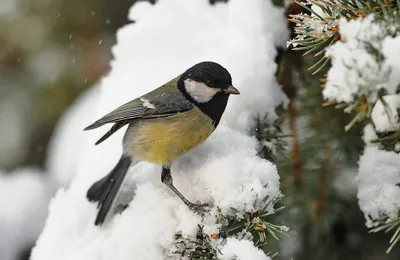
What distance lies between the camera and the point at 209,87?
1.62 metres

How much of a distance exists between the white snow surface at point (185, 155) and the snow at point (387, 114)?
0.37m

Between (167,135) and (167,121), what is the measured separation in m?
0.06

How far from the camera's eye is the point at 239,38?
177 centimetres

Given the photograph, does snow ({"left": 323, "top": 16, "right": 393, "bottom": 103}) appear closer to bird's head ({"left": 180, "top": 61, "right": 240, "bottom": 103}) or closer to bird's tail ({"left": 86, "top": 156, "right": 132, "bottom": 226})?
bird's head ({"left": 180, "top": 61, "right": 240, "bottom": 103})

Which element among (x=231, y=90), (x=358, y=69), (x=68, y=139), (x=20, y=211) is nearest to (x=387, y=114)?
(x=358, y=69)

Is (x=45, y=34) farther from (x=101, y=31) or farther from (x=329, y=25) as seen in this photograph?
(x=329, y=25)

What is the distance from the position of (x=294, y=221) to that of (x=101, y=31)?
6.59ft

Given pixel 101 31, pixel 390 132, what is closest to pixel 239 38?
pixel 390 132

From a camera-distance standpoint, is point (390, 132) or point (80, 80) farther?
point (80, 80)

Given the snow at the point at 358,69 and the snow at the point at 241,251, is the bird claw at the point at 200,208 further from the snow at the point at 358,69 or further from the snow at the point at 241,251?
the snow at the point at 358,69

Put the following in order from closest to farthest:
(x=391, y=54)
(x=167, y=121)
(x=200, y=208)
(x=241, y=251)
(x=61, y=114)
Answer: (x=391, y=54) → (x=241, y=251) → (x=200, y=208) → (x=167, y=121) → (x=61, y=114)

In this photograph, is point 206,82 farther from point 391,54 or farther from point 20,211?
point 20,211

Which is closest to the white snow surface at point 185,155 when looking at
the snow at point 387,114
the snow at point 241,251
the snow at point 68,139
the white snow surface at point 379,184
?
the snow at point 241,251

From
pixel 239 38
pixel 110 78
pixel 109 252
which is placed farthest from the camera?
pixel 110 78
